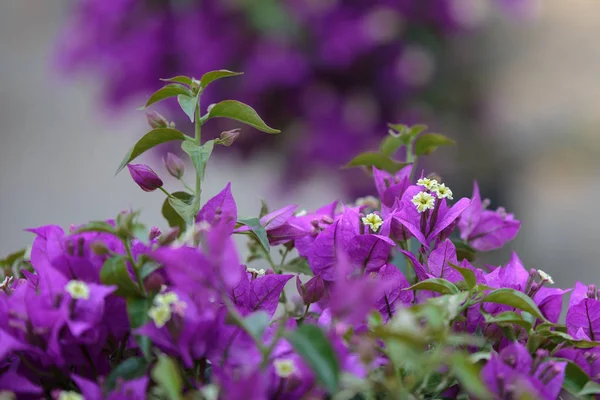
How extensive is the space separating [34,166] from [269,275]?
268 centimetres

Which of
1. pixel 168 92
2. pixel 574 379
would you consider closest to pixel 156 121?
pixel 168 92

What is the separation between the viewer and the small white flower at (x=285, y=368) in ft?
0.89

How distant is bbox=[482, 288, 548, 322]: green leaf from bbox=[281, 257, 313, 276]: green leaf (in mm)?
131

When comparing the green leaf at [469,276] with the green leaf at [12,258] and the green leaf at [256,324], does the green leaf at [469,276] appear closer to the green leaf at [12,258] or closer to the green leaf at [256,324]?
the green leaf at [256,324]

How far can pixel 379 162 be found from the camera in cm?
45

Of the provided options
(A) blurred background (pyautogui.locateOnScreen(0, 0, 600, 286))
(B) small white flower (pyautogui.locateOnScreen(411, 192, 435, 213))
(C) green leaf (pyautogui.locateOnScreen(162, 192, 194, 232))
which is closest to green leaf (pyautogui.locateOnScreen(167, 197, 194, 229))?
(C) green leaf (pyautogui.locateOnScreen(162, 192, 194, 232))

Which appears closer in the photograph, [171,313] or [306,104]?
[171,313]

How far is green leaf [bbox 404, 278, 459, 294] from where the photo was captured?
32cm

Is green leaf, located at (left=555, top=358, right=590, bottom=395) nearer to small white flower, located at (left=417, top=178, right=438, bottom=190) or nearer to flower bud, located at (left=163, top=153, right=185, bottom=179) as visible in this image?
small white flower, located at (left=417, top=178, right=438, bottom=190)

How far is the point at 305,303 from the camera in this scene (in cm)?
37

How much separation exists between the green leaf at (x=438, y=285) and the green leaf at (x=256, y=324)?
0.26 feet

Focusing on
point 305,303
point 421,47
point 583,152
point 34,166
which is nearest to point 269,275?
point 305,303

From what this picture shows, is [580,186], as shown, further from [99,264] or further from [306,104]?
[99,264]

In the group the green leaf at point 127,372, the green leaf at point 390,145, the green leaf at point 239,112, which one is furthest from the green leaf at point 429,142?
the green leaf at point 127,372
